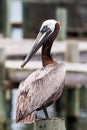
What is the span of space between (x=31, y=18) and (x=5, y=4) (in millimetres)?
924

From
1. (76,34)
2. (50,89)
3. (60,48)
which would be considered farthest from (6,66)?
(76,34)

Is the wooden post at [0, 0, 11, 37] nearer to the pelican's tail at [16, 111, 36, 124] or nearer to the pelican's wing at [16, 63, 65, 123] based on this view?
the pelican's wing at [16, 63, 65, 123]

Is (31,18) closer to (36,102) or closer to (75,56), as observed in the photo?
Result: (75,56)

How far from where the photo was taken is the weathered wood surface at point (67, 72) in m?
13.6

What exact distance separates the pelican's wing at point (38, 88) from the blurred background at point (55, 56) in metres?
6.29

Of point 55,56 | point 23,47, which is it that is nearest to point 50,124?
point 55,56

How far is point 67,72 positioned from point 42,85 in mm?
6504

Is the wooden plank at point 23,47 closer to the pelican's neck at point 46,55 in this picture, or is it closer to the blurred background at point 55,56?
the blurred background at point 55,56

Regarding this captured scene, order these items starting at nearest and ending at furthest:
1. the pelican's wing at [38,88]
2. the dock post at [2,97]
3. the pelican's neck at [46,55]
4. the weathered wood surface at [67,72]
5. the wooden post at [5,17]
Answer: the pelican's wing at [38,88] < the pelican's neck at [46,55] < the weathered wood surface at [67,72] < the dock post at [2,97] < the wooden post at [5,17]

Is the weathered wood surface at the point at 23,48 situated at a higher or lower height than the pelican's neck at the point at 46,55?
higher

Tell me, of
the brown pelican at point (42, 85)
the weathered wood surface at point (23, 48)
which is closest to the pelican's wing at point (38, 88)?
the brown pelican at point (42, 85)

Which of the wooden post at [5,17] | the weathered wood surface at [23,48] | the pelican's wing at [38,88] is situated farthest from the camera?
the wooden post at [5,17]

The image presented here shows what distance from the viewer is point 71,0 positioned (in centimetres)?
2292

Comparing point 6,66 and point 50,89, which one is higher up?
point 6,66
